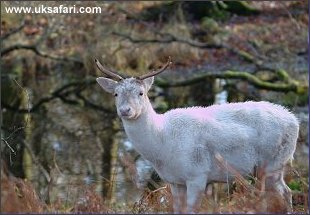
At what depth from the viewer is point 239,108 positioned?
7137 millimetres

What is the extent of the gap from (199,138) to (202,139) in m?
0.03

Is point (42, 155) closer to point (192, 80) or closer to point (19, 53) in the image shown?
point (192, 80)

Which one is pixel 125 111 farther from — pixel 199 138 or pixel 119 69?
pixel 119 69

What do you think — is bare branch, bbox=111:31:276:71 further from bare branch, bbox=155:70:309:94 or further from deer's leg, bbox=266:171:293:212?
deer's leg, bbox=266:171:293:212

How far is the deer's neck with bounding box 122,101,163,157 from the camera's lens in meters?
6.82

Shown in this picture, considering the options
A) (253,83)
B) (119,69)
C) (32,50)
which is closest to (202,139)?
(253,83)

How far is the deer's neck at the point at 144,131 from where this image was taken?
682 cm

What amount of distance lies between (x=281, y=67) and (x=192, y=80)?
2.71 m

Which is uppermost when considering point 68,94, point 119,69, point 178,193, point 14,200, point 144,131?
point 144,131

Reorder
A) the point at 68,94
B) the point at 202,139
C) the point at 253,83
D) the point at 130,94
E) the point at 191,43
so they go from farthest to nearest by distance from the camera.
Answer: the point at 68,94
the point at 191,43
the point at 253,83
the point at 202,139
the point at 130,94

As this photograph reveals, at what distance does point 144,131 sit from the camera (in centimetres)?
684

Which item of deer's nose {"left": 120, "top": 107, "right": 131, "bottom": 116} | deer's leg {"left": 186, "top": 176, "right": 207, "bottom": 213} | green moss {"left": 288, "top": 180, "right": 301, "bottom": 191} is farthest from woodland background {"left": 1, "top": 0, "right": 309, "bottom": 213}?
deer's nose {"left": 120, "top": 107, "right": 131, "bottom": 116}

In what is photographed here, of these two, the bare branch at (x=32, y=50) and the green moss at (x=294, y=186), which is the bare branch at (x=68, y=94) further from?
the green moss at (x=294, y=186)

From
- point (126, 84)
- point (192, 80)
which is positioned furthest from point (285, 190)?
point (192, 80)
